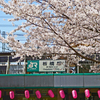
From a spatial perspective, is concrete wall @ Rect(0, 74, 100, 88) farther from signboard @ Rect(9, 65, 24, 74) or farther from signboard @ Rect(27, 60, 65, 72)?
signboard @ Rect(9, 65, 24, 74)

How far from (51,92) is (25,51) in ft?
24.0

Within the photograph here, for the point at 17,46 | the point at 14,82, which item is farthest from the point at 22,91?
the point at 17,46

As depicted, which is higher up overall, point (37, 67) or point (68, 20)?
point (68, 20)

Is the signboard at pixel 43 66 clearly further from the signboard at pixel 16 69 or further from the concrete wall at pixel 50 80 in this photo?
the concrete wall at pixel 50 80

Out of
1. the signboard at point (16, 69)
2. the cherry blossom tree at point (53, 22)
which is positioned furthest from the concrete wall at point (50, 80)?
the cherry blossom tree at point (53, 22)

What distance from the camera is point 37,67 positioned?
44.2 ft

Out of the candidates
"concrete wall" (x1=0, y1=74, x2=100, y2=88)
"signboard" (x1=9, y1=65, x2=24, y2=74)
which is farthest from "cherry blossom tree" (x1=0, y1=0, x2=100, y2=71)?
"signboard" (x1=9, y1=65, x2=24, y2=74)

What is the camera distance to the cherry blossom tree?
5.41 meters

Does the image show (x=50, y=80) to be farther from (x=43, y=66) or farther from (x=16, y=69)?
(x=16, y=69)

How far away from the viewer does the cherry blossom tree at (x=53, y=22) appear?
213 inches

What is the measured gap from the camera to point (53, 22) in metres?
Answer: 6.18

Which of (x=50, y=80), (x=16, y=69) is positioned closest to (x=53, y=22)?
(x=50, y=80)

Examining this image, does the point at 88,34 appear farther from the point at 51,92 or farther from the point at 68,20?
the point at 51,92

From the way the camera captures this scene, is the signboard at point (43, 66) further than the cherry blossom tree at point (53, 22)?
Yes
